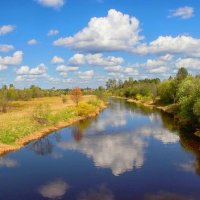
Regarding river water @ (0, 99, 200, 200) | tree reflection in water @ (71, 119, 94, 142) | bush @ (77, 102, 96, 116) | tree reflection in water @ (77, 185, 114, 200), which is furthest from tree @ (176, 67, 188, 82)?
tree reflection in water @ (77, 185, 114, 200)

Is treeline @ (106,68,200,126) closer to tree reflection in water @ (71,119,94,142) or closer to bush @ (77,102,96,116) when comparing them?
tree reflection in water @ (71,119,94,142)

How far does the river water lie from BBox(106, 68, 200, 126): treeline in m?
5.85

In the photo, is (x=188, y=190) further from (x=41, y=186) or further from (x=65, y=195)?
(x=41, y=186)

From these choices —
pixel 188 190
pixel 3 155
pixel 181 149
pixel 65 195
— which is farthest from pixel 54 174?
pixel 181 149

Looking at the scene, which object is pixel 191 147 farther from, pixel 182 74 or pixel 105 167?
pixel 182 74

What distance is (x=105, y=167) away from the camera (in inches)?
1609

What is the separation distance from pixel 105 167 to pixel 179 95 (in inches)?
2160

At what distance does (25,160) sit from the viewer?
4600 centimetres

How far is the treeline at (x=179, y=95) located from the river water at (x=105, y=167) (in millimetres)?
5849

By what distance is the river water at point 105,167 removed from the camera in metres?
32.3

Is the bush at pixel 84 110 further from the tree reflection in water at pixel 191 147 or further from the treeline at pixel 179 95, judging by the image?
the tree reflection in water at pixel 191 147

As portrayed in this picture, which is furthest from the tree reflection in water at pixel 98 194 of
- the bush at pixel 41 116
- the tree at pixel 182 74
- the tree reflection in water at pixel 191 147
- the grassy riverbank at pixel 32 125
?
the tree at pixel 182 74

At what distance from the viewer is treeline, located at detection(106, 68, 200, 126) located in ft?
219

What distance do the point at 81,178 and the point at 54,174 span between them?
3.79m
